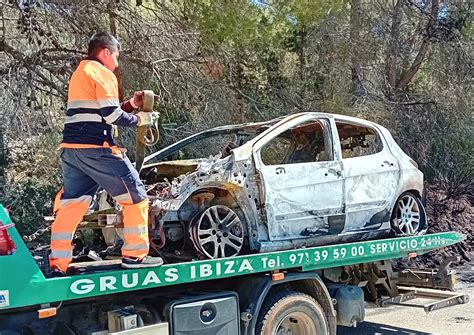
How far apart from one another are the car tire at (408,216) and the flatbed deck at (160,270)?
1.01 feet

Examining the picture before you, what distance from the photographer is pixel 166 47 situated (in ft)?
35.7

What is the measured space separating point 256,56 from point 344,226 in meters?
7.50

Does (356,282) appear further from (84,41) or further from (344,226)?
(84,41)

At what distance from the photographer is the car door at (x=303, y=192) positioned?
612 cm

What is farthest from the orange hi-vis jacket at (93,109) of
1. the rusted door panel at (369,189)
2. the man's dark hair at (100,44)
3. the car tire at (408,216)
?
the car tire at (408,216)

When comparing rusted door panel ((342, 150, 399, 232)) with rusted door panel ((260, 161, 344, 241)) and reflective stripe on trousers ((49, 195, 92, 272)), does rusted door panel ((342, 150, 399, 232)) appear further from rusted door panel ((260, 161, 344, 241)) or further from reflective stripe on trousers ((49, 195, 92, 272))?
reflective stripe on trousers ((49, 195, 92, 272))

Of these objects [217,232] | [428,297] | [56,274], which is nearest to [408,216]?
[428,297]

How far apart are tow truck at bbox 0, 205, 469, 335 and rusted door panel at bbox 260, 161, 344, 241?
0.33m

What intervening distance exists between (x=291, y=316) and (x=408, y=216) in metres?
2.20

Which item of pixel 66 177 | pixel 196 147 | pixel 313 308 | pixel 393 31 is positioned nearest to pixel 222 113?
pixel 196 147

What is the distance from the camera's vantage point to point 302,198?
6.34 metres

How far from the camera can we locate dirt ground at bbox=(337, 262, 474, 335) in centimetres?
754

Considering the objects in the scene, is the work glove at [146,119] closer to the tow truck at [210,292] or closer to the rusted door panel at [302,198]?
the tow truck at [210,292]

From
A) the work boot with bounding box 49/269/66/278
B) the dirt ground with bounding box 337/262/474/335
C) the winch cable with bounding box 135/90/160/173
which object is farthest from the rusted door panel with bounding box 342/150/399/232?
the work boot with bounding box 49/269/66/278
